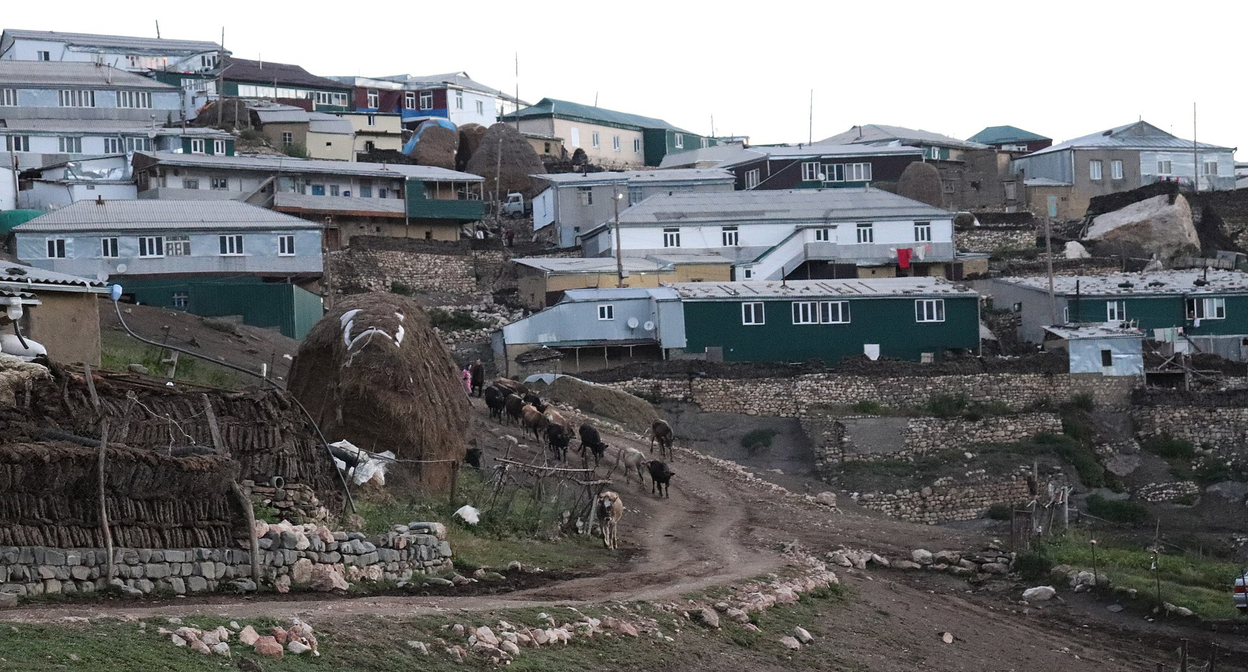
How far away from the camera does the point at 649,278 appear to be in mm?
61406

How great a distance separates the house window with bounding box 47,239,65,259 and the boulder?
43.3m

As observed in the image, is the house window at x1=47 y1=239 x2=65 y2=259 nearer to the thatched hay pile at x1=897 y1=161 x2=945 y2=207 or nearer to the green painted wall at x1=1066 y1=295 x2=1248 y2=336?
the green painted wall at x1=1066 y1=295 x2=1248 y2=336

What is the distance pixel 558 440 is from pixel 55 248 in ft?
86.9

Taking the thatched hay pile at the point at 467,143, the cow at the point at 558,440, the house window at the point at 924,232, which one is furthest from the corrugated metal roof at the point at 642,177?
the cow at the point at 558,440

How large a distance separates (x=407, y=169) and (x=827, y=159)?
20.2 m

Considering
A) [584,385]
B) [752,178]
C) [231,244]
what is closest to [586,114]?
[752,178]

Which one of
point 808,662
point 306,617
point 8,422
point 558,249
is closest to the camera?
point 306,617

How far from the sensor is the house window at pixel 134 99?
78562mm

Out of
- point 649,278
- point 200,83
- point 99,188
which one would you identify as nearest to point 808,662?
point 649,278

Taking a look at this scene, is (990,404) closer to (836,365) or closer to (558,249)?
(836,365)

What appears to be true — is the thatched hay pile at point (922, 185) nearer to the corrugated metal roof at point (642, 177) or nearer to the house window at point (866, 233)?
the corrugated metal roof at point (642, 177)

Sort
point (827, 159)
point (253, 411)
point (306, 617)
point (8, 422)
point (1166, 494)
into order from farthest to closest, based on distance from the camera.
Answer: point (827, 159) < point (1166, 494) < point (253, 411) < point (8, 422) < point (306, 617)

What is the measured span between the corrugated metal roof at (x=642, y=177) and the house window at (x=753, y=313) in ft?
65.3

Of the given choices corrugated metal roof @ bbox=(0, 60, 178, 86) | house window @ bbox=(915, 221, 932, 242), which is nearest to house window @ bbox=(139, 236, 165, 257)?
corrugated metal roof @ bbox=(0, 60, 178, 86)
